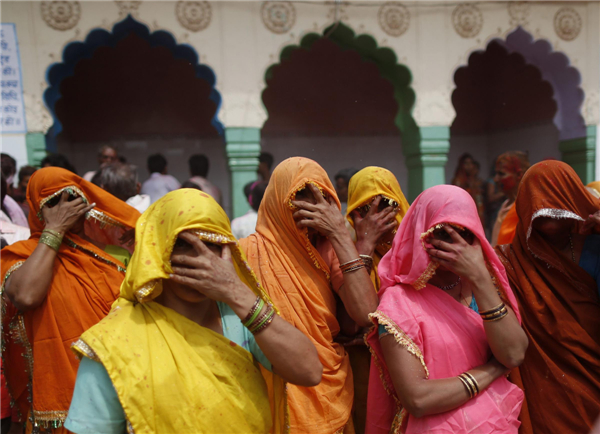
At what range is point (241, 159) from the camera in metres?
5.80

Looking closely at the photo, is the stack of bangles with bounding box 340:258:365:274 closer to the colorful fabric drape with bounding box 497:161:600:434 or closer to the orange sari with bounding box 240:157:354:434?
the orange sari with bounding box 240:157:354:434

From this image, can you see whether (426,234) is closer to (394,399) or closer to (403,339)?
(403,339)

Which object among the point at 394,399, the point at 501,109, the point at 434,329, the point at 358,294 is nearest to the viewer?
the point at 434,329

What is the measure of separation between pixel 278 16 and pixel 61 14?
2.47 meters

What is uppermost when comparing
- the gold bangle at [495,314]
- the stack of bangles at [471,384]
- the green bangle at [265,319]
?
the green bangle at [265,319]

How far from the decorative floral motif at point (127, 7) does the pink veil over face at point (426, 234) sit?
4.97 meters

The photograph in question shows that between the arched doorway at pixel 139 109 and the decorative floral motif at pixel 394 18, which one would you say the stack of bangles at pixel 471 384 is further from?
the arched doorway at pixel 139 109

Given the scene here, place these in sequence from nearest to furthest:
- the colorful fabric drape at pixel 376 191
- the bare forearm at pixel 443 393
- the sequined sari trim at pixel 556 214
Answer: the bare forearm at pixel 443 393
the sequined sari trim at pixel 556 214
the colorful fabric drape at pixel 376 191

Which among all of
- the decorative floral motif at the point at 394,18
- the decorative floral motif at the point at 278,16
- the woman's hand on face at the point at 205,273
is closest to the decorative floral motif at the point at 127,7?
the decorative floral motif at the point at 278,16

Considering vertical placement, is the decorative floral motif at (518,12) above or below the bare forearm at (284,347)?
above

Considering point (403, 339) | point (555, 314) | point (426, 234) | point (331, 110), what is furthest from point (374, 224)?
point (331, 110)

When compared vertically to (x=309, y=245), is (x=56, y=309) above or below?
below

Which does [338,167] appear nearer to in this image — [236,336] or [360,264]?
[360,264]

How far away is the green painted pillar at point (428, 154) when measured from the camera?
20.1 feet
